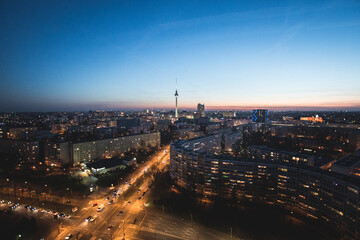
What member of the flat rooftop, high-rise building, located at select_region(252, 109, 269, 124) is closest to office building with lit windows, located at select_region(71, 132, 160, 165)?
the flat rooftop

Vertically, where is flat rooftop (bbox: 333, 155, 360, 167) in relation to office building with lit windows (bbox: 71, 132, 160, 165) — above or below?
above

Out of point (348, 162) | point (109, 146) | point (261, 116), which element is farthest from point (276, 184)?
point (261, 116)

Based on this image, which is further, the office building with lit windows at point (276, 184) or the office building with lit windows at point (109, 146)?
the office building with lit windows at point (109, 146)

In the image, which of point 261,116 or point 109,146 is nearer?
point 109,146

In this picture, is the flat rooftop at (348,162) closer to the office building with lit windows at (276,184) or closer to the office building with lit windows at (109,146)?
the office building with lit windows at (276,184)

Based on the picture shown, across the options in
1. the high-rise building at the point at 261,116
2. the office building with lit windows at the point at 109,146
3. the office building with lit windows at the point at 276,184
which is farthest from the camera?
the high-rise building at the point at 261,116

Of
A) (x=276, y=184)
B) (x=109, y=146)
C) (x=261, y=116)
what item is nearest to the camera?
(x=276, y=184)

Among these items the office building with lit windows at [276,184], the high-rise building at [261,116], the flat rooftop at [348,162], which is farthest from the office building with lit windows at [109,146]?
the high-rise building at [261,116]

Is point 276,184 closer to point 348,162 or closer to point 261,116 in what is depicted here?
point 348,162

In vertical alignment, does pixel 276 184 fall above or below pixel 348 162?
below

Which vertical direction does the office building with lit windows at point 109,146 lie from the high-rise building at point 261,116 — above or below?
below

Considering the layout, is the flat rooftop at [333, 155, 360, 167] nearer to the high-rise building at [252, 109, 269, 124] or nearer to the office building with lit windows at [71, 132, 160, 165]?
the office building with lit windows at [71, 132, 160, 165]

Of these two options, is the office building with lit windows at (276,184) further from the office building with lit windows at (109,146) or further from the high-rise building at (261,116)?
the high-rise building at (261,116)

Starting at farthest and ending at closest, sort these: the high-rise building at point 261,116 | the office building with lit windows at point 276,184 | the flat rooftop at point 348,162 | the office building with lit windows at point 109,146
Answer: the high-rise building at point 261,116 → the office building with lit windows at point 109,146 → the flat rooftop at point 348,162 → the office building with lit windows at point 276,184
